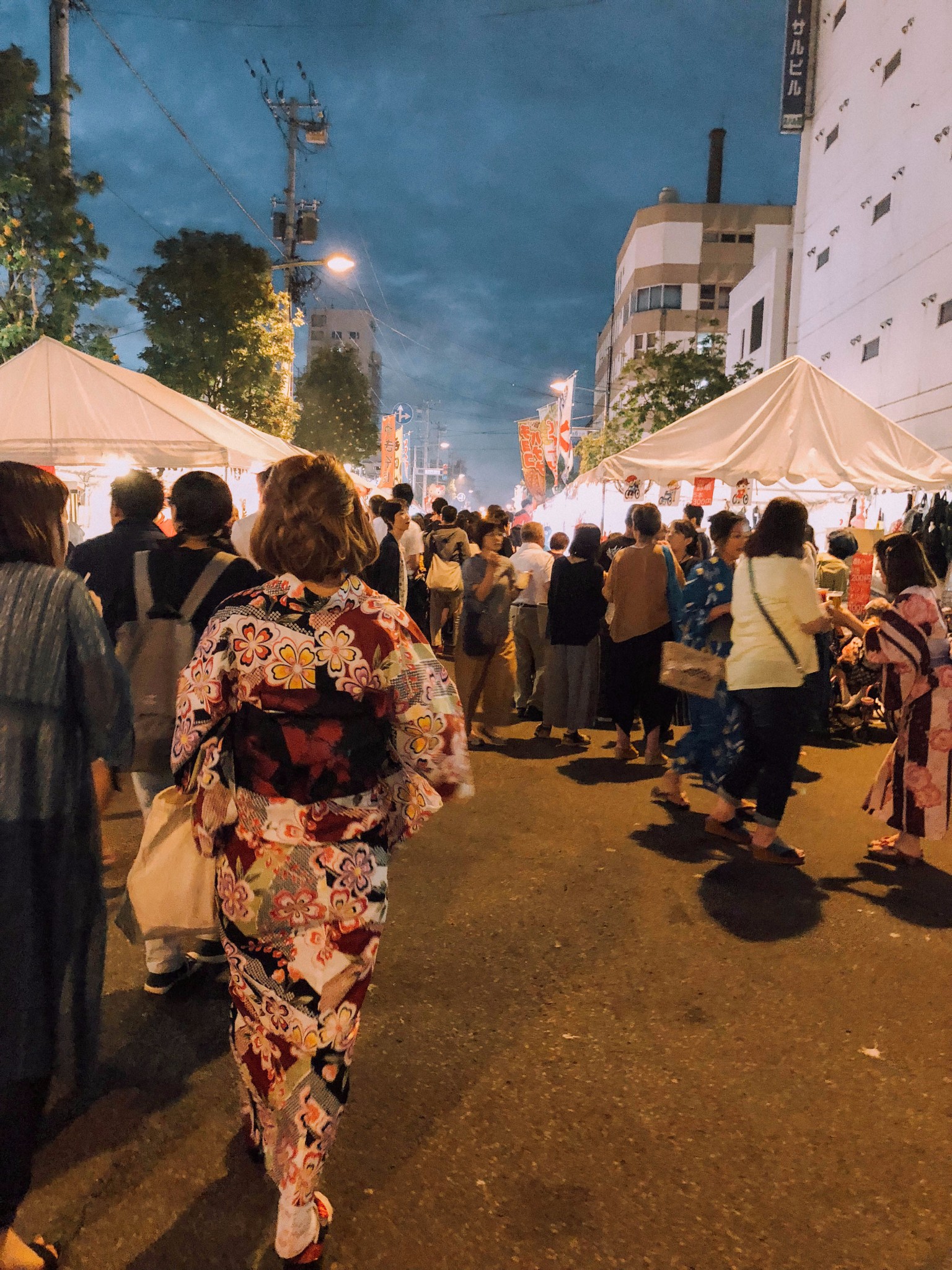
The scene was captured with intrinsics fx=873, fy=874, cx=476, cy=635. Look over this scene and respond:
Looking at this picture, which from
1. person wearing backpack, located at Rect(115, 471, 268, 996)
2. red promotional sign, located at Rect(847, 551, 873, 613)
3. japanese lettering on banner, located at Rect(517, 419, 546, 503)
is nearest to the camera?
person wearing backpack, located at Rect(115, 471, 268, 996)

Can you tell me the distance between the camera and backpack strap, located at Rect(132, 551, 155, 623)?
3342 mm

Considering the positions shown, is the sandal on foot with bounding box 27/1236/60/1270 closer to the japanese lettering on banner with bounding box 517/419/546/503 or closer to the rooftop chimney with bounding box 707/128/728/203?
the japanese lettering on banner with bounding box 517/419/546/503

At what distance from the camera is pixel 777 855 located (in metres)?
4.94

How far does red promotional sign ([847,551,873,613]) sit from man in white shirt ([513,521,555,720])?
3.03 meters

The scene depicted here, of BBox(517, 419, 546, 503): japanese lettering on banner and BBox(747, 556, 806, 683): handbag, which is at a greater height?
BBox(517, 419, 546, 503): japanese lettering on banner

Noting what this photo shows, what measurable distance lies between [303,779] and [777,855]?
145 inches

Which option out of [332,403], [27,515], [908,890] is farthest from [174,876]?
[332,403]

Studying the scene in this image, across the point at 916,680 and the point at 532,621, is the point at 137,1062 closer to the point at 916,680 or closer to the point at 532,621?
the point at 916,680

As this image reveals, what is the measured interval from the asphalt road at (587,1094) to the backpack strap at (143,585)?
1514mm

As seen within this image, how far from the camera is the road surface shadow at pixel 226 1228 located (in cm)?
218

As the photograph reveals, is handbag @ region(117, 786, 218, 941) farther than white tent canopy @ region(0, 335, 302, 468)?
No

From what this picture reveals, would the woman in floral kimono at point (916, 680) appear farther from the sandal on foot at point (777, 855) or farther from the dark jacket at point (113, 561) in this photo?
A: the dark jacket at point (113, 561)

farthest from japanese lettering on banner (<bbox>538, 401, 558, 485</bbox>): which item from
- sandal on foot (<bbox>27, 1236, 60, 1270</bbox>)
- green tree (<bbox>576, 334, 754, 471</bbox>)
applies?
sandal on foot (<bbox>27, 1236, 60, 1270</bbox>)

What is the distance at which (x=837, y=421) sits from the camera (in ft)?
27.6
